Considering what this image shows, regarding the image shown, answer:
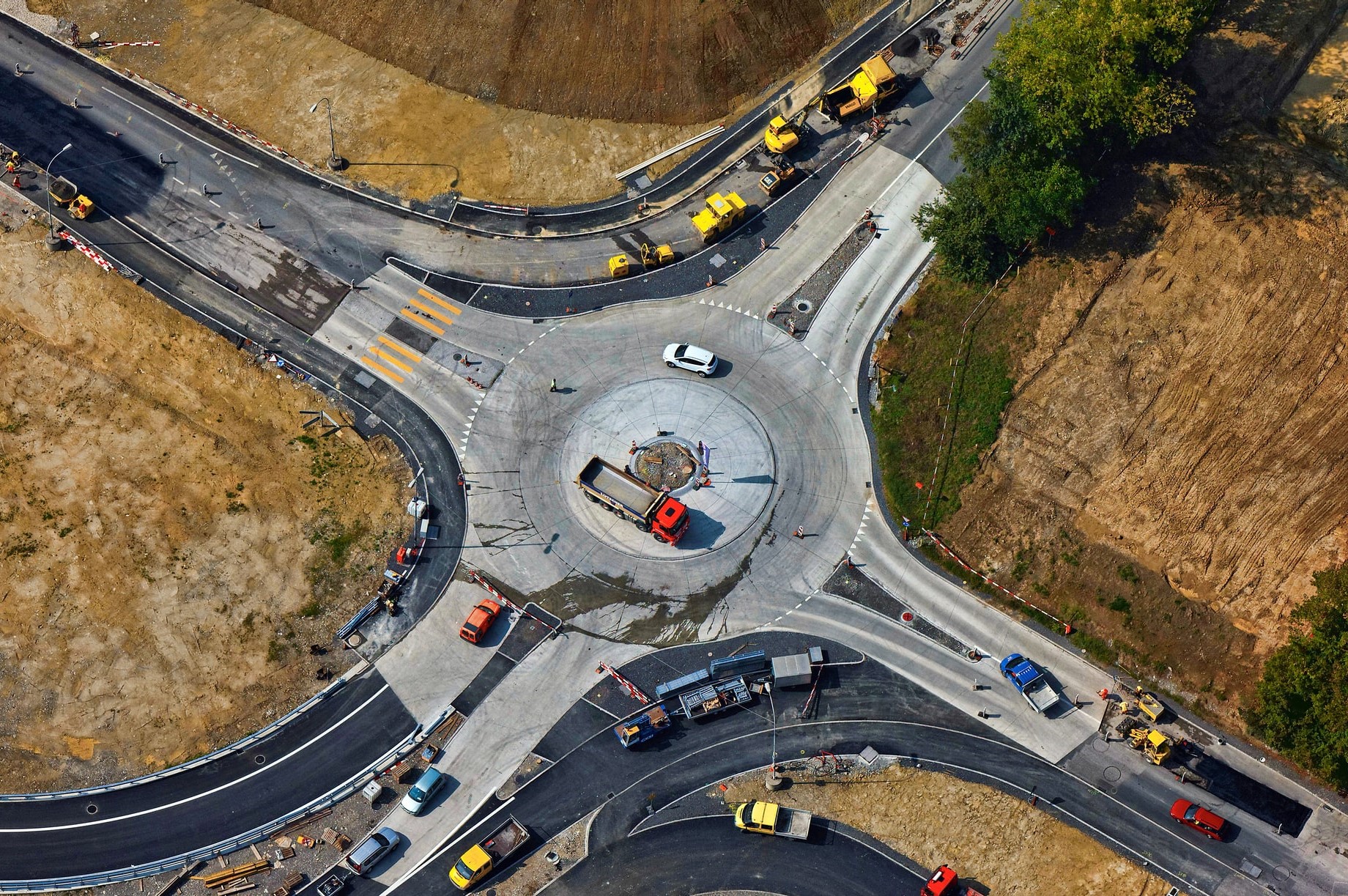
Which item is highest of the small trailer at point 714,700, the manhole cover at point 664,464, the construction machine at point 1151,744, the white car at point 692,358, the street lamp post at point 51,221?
the street lamp post at point 51,221

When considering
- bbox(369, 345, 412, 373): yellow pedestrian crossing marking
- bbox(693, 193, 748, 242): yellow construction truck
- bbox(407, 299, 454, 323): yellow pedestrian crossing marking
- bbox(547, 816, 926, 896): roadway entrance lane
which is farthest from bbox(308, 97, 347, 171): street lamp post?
bbox(547, 816, 926, 896): roadway entrance lane

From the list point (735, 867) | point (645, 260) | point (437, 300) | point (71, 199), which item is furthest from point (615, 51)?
point (735, 867)

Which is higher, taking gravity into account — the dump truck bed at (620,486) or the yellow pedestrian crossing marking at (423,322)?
the yellow pedestrian crossing marking at (423,322)

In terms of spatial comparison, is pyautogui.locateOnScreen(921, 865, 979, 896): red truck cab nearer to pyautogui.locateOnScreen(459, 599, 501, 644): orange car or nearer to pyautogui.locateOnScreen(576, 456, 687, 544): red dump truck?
pyautogui.locateOnScreen(576, 456, 687, 544): red dump truck

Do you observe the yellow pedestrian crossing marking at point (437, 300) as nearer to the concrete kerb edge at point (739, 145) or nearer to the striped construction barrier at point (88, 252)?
the concrete kerb edge at point (739, 145)

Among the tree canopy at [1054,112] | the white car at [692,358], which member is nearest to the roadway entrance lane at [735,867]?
the white car at [692,358]

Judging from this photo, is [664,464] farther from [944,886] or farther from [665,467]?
[944,886]


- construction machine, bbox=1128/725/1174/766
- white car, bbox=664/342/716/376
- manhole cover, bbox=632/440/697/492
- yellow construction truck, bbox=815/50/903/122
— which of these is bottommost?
construction machine, bbox=1128/725/1174/766
